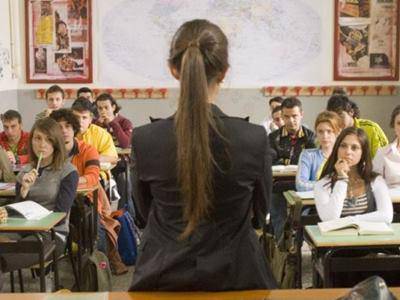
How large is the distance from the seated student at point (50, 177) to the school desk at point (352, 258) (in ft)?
5.06

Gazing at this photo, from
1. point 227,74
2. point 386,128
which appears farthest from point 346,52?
point 227,74

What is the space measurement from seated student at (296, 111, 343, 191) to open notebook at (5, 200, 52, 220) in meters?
1.77

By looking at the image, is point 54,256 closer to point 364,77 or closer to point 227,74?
point 227,74

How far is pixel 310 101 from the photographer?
8.35 meters

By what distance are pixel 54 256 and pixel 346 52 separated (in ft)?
18.4

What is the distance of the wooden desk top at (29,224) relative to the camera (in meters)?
3.43

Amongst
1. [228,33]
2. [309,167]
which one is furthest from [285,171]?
[228,33]

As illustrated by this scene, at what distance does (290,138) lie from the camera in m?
5.33

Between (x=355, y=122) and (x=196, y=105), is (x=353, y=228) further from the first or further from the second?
(x=355, y=122)

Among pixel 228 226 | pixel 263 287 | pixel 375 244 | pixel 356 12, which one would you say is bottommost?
pixel 375 244

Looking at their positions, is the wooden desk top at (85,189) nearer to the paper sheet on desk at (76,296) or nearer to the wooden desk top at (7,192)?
the wooden desk top at (7,192)

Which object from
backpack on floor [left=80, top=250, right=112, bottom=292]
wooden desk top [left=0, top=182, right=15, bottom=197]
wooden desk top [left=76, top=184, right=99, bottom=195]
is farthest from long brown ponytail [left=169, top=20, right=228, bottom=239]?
wooden desk top [left=0, top=182, right=15, bottom=197]

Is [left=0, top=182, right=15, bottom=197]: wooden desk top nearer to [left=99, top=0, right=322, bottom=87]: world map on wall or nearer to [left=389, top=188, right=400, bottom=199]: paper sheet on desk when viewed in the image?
[left=389, top=188, right=400, bottom=199]: paper sheet on desk

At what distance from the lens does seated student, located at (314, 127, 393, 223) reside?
11.5ft
